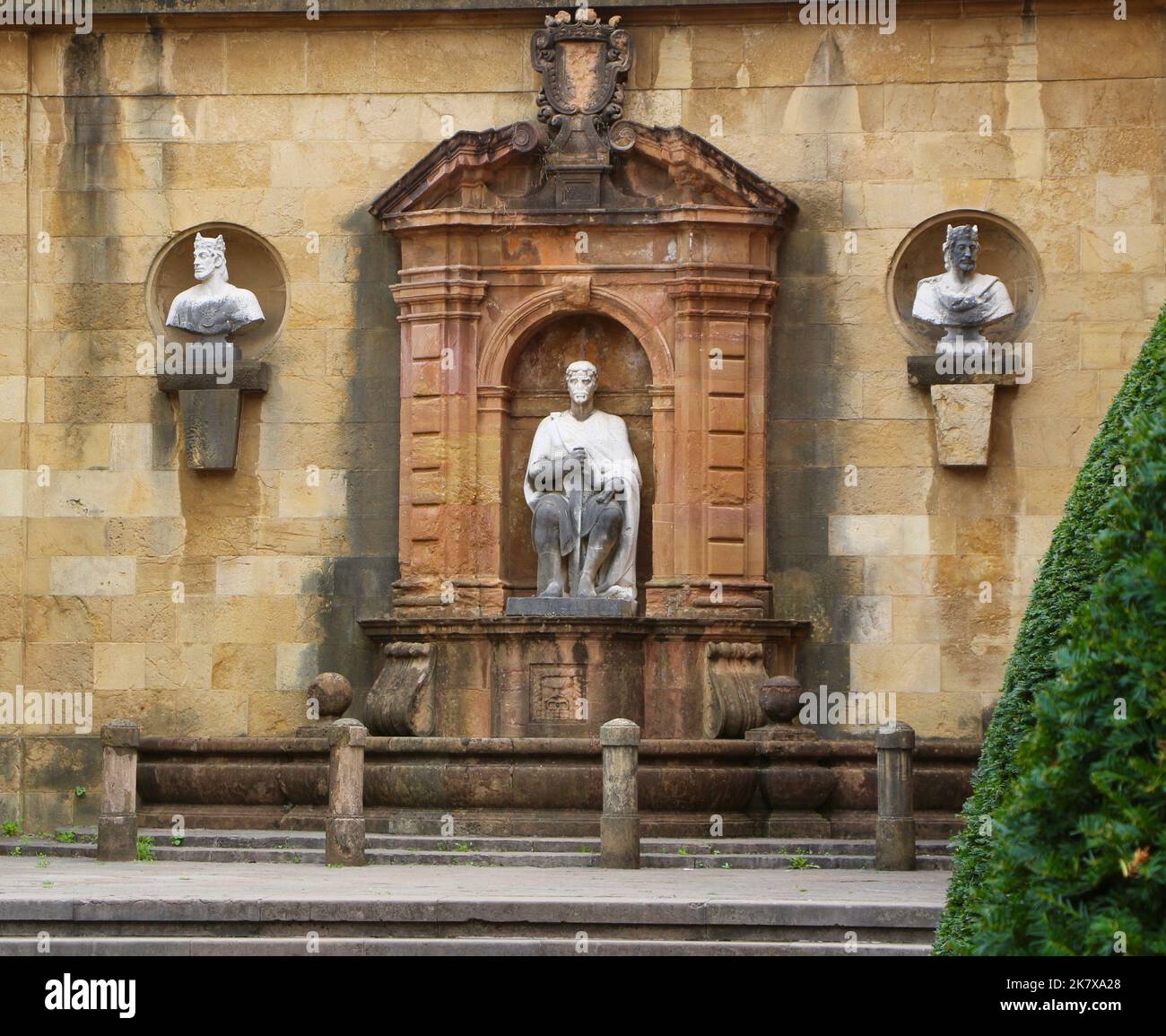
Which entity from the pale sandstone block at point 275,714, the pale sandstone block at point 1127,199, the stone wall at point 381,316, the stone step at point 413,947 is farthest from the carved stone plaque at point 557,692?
the stone step at point 413,947

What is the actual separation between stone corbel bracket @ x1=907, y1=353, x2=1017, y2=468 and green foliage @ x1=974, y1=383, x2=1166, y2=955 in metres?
14.0

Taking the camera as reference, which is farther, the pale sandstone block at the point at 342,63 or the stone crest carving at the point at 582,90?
the pale sandstone block at the point at 342,63

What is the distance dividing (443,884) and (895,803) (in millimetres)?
3503

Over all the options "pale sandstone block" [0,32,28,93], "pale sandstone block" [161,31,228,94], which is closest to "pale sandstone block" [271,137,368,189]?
"pale sandstone block" [161,31,228,94]

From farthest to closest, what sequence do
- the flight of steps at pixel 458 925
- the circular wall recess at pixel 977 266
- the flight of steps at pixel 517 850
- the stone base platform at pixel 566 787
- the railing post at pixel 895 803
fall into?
1. the circular wall recess at pixel 977 266
2. the stone base platform at pixel 566 787
3. the flight of steps at pixel 517 850
4. the railing post at pixel 895 803
5. the flight of steps at pixel 458 925

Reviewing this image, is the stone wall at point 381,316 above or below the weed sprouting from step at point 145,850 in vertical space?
above

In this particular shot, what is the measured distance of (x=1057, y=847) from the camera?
548 centimetres

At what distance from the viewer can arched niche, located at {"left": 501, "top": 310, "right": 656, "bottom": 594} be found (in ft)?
66.3

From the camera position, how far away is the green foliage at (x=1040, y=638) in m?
6.62

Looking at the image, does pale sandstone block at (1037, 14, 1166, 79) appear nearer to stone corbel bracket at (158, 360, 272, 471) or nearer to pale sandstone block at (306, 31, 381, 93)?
pale sandstone block at (306, 31, 381, 93)

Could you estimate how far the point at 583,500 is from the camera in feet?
64.6

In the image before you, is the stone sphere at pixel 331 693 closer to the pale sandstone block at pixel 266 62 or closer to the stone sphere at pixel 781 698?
the stone sphere at pixel 781 698

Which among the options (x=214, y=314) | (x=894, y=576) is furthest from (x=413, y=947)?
(x=214, y=314)

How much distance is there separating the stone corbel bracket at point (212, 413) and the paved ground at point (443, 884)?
14.5 ft
